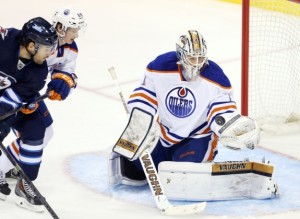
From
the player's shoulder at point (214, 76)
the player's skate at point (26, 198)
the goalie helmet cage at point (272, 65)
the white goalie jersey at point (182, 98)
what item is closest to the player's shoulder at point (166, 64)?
the white goalie jersey at point (182, 98)

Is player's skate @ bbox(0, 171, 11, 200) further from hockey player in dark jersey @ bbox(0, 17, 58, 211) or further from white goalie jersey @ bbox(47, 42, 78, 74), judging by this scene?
white goalie jersey @ bbox(47, 42, 78, 74)

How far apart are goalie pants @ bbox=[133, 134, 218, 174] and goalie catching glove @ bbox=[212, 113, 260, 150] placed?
0.22 m

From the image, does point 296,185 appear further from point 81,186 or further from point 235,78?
point 235,78

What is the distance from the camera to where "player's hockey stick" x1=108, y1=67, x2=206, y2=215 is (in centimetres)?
380

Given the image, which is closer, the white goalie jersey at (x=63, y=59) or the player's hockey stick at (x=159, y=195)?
the player's hockey stick at (x=159, y=195)

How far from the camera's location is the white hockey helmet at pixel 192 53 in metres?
3.89

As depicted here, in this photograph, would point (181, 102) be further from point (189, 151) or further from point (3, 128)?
point (3, 128)

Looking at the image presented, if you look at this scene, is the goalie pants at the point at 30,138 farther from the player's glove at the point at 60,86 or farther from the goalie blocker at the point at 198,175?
the goalie blocker at the point at 198,175

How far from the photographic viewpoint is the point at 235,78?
19.6 feet

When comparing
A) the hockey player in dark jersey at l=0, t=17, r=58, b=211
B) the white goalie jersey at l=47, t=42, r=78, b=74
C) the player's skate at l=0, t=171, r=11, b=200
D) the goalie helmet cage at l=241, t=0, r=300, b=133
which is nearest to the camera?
the hockey player in dark jersey at l=0, t=17, r=58, b=211

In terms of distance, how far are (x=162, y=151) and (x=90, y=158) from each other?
0.48m

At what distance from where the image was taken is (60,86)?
13.1ft

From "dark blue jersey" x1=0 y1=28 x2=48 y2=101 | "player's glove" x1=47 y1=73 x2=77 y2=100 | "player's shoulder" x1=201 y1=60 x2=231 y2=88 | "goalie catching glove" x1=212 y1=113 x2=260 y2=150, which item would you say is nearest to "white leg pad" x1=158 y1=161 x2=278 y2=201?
"goalie catching glove" x1=212 y1=113 x2=260 y2=150

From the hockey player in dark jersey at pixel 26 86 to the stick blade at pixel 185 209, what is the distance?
511mm
